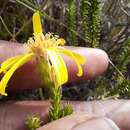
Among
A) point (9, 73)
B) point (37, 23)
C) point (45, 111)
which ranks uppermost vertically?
point (37, 23)

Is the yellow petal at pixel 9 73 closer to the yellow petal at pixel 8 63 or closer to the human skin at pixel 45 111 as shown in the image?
the yellow petal at pixel 8 63

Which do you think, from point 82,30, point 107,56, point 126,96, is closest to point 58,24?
point 82,30

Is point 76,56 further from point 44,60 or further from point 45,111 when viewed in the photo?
point 45,111

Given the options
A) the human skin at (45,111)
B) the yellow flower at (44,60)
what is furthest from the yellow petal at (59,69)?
the human skin at (45,111)

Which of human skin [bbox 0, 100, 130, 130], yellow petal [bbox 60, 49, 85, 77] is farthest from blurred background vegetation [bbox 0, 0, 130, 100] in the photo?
yellow petal [bbox 60, 49, 85, 77]

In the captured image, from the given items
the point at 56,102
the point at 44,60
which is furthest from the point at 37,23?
the point at 56,102

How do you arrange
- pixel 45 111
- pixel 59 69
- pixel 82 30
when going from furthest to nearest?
pixel 82 30 → pixel 45 111 → pixel 59 69
